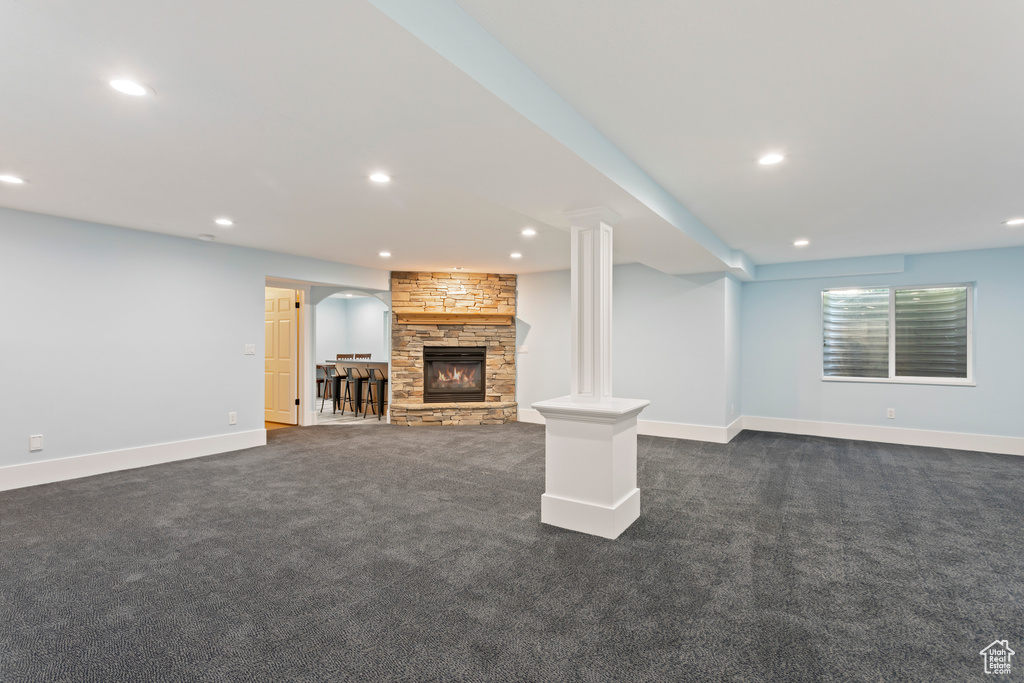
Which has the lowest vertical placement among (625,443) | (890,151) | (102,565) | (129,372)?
(102,565)

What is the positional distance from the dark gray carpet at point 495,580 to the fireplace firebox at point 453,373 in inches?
120

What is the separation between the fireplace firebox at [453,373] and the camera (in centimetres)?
739

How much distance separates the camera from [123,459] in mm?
4555

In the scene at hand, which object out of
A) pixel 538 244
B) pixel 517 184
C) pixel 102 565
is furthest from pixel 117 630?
pixel 538 244

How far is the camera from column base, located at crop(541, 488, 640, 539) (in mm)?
3008

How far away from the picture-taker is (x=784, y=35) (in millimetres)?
1737

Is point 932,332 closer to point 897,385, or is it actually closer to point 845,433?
point 897,385

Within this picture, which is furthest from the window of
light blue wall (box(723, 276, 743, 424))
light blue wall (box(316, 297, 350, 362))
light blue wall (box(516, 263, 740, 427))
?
light blue wall (box(316, 297, 350, 362))

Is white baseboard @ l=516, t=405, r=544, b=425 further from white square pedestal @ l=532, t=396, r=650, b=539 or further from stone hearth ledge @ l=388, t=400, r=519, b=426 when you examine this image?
white square pedestal @ l=532, t=396, r=650, b=539

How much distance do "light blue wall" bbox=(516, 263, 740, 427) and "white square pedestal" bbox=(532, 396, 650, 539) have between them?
10.2 feet

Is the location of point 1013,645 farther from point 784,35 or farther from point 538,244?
point 538,244

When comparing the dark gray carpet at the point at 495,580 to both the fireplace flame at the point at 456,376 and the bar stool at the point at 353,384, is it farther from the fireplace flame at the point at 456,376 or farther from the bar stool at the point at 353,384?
the bar stool at the point at 353,384

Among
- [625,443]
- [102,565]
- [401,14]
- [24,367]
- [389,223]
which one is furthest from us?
[389,223]

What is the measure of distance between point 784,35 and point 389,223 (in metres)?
3.36
